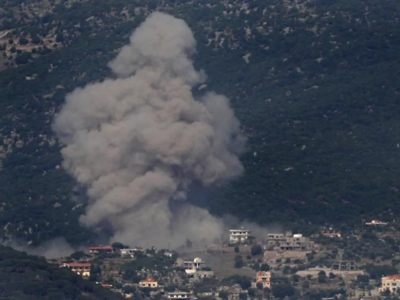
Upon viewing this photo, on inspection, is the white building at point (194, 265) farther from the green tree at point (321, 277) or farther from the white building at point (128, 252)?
the green tree at point (321, 277)

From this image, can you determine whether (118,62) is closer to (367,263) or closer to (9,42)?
(9,42)

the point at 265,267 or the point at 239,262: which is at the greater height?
the point at 239,262

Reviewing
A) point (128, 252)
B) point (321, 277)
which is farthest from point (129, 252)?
point (321, 277)

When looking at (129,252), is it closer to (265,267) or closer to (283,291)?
(265,267)

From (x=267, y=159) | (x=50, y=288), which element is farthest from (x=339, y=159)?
(x=50, y=288)

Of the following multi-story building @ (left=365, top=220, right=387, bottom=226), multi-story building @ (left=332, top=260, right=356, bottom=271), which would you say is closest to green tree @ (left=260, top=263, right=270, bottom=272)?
multi-story building @ (left=332, top=260, right=356, bottom=271)

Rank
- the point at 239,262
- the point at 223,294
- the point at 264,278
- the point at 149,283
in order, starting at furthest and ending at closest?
the point at 239,262
the point at 264,278
the point at 149,283
the point at 223,294
